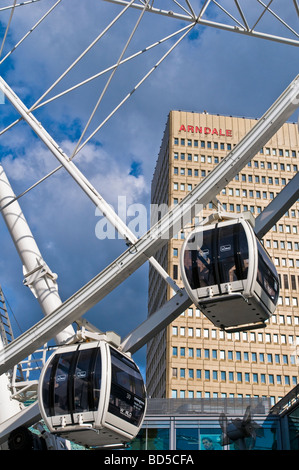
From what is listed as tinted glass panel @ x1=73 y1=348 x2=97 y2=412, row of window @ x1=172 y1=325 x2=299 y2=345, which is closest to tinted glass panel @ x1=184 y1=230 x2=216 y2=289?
tinted glass panel @ x1=73 y1=348 x2=97 y2=412

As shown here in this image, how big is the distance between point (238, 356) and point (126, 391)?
264 feet

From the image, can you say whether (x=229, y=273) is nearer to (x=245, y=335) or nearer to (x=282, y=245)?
(x=245, y=335)

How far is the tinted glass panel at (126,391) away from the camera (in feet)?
51.1

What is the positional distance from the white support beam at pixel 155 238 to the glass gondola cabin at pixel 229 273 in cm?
106

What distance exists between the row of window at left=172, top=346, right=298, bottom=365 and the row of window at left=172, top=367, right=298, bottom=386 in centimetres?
187

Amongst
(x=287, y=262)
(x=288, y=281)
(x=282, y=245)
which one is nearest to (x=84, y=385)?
(x=288, y=281)

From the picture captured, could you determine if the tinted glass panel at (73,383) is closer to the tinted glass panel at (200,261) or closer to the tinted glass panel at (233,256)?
the tinted glass panel at (200,261)

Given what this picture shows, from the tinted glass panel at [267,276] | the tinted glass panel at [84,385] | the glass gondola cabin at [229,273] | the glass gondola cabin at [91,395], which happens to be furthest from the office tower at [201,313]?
the tinted glass panel at [84,385]

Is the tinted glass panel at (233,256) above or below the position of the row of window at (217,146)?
below

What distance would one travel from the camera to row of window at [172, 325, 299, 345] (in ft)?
307

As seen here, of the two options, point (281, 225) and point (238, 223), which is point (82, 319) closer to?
point (238, 223)

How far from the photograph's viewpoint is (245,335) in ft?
318

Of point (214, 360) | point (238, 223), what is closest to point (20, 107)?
point (238, 223)
